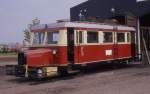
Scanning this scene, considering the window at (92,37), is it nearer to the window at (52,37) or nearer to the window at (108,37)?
the window at (108,37)

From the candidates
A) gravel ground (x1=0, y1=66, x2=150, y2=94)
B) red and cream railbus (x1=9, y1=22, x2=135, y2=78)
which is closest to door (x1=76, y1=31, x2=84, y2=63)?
red and cream railbus (x1=9, y1=22, x2=135, y2=78)

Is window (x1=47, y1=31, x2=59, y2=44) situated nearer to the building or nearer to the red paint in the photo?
the red paint

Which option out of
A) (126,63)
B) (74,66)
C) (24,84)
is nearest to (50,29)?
Answer: (74,66)

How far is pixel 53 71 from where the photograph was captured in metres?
17.8

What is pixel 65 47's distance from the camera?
59.5 feet

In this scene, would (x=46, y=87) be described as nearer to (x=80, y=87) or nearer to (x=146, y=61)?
(x=80, y=87)

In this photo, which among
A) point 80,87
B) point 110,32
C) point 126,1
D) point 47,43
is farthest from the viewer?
point 126,1

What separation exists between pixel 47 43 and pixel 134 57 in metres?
7.31

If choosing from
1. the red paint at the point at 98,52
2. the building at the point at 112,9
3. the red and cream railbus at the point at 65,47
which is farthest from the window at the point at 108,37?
the building at the point at 112,9

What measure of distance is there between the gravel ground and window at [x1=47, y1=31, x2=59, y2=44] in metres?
1.76

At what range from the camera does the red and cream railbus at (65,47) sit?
17453mm

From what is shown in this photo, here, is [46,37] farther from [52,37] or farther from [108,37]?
[108,37]

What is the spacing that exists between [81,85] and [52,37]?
12.3 ft

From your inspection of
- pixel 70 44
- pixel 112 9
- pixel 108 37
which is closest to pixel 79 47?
pixel 70 44
